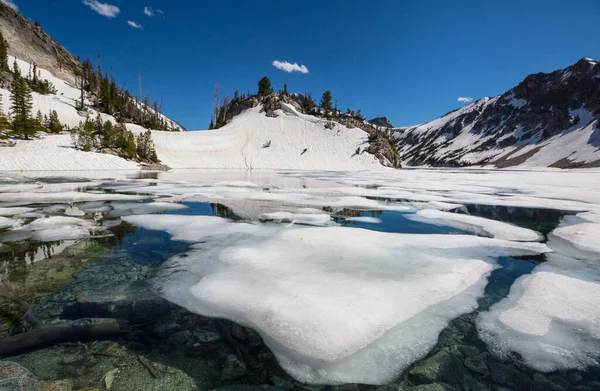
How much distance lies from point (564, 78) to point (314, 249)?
19884cm

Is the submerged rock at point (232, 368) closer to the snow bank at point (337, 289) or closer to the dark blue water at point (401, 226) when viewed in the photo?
the snow bank at point (337, 289)

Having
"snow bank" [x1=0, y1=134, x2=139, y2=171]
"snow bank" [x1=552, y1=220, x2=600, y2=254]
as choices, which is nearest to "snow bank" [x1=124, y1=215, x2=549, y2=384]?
"snow bank" [x1=552, y1=220, x2=600, y2=254]

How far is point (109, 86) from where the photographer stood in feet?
210

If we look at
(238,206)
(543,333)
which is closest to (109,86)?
(238,206)

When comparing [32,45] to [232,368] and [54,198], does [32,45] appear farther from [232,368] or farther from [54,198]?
[232,368]

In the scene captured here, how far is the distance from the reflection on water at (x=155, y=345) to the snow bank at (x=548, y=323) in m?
0.13

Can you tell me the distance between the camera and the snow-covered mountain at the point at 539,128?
347 ft

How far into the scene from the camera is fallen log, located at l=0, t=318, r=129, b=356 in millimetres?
2670

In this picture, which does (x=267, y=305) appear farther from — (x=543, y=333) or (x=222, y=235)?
(x=222, y=235)

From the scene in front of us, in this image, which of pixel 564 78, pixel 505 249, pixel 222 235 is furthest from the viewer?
pixel 564 78

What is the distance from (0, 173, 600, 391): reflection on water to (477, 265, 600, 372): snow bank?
134mm

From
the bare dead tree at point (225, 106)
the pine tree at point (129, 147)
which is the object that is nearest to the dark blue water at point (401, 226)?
the pine tree at point (129, 147)

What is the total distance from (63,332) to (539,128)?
596 ft

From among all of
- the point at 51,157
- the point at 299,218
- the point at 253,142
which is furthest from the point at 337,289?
the point at 253,142
